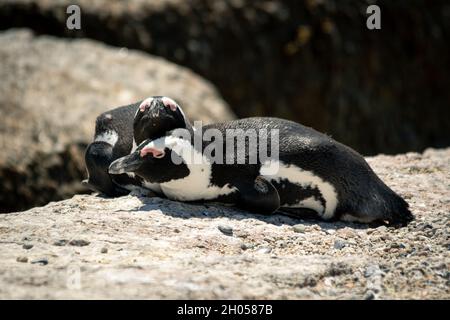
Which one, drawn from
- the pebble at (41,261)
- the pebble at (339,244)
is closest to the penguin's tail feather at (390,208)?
the pebble at (339,244)

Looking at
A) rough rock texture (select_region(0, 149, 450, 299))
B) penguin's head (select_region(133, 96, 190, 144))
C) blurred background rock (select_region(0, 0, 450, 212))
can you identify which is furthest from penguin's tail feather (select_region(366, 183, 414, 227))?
blurred background rock (select_region(0, 0, 450, 212))

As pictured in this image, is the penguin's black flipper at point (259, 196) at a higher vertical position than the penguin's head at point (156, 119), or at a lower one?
lower

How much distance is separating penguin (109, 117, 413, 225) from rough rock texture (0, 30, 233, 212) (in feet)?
12.5

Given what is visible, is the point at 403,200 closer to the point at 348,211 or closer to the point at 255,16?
the point at 348,211

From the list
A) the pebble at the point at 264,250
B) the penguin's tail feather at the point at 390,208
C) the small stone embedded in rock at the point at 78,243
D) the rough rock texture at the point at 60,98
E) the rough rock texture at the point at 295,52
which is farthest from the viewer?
the rough rock texture at the point at 295,52

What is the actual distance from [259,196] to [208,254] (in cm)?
90

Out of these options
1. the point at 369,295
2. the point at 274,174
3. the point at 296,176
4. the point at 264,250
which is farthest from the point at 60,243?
the point at 369,295

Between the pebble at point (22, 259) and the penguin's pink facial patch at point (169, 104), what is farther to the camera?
the penguin's pink facial patch at point (169, 104)

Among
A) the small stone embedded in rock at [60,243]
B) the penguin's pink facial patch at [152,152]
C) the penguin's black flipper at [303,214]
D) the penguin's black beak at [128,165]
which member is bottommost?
the small stone embedded in rock at [60,243]

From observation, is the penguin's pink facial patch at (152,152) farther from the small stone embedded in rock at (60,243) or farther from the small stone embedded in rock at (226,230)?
the small stone embedded in rock at (60,243)

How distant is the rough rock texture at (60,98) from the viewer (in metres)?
9.43

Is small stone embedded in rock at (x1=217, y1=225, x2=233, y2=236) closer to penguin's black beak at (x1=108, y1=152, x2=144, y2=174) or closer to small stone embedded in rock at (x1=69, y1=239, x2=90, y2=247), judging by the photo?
penguin's black beak at (x1=108, y1=152, x2=144, y2=174)

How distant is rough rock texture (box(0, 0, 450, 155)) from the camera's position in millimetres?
12844

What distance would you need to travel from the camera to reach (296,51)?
13.0 m
